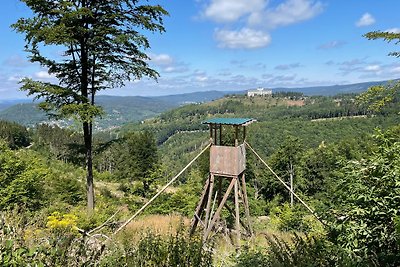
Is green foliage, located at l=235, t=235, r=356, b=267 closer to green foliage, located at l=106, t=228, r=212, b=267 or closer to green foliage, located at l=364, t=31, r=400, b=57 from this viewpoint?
green foliage, located at l=106, t=228, r=212, b=267

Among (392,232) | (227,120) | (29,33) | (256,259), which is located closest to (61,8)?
(29,33)

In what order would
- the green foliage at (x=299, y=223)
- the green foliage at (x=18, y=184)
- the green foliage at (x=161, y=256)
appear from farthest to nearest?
1. the green foliage at (x=18, y=184)
2. the green foliage at (x=299, y=223)
3. the green foliage at (x=161, y=256)

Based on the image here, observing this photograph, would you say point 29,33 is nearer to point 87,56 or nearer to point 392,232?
point 87,56

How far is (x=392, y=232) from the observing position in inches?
153

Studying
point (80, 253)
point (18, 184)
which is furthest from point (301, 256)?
point (18, 184)

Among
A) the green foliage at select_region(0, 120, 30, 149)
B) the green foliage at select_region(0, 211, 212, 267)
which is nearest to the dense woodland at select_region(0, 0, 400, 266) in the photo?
the green foliage at select_region(0, 211, 212, 267)

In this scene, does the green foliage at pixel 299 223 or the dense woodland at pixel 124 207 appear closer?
the dense woodland at pixel 124 207

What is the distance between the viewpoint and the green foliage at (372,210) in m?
3.85

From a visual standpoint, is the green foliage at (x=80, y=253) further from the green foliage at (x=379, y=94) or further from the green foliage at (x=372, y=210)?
the green foliage at (x=379, y=94)

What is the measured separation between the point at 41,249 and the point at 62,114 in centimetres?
640

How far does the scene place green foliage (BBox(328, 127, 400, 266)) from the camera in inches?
152

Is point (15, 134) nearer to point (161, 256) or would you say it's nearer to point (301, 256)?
point (161, 256)

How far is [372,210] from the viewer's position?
156 inches

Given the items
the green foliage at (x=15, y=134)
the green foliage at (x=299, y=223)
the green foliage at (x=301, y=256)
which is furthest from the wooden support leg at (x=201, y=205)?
the green foliage at (x=15, y=134)
